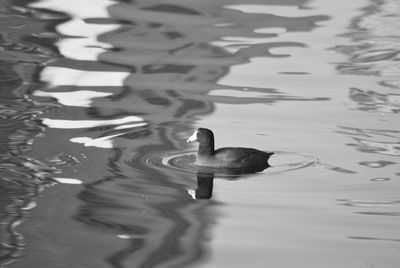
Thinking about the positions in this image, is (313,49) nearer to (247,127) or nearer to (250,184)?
(247,127)

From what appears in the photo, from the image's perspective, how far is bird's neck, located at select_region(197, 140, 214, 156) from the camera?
10953 mm

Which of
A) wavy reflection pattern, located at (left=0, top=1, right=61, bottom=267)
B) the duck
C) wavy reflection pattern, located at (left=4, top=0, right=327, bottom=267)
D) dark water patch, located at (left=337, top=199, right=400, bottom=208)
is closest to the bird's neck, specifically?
the duck

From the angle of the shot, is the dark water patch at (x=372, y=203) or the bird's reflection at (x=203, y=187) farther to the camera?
the bird's reflection at (x=203, y=187)

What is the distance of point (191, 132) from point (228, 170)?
135 centimetres

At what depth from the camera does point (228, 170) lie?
10.9 meters

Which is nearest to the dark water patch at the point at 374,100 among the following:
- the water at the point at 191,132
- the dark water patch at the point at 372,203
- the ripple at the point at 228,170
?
the water at the point at 191,132

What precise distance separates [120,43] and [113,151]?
5955 millimetres

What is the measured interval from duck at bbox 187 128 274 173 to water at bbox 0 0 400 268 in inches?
5.1

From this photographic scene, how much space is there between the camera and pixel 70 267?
26.5 feet

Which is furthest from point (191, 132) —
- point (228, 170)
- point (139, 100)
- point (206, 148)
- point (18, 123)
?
point (18, 123)

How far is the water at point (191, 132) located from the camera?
874 centimetres

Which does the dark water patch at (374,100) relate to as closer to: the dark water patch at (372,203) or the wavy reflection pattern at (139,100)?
the wavy reflection pattern at (139,100)

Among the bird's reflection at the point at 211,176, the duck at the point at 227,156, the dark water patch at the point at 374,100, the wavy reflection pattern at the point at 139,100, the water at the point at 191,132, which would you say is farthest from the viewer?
the dark water patch at the point at 374,100

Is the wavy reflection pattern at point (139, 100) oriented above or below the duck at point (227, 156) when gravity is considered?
below
